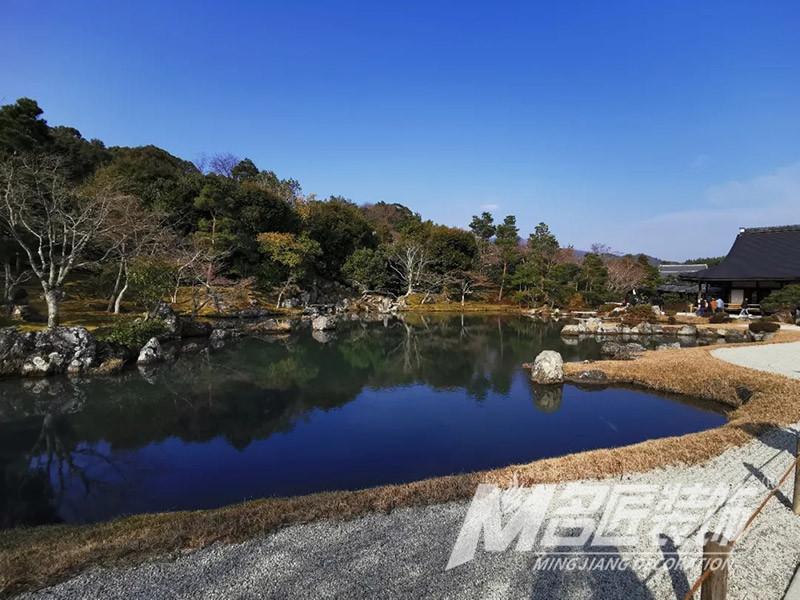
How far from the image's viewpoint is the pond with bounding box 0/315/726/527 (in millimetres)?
6832

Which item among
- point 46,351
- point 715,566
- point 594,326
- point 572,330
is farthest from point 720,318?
point 46,351

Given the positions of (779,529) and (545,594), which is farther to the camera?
(779,529)

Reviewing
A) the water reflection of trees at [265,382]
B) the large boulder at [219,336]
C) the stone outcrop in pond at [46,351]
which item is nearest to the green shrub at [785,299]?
the water reflection of trees at [265,382]

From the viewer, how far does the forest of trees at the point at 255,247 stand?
21984 mm

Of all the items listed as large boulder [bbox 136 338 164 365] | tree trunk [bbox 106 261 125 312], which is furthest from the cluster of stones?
tree trunk [bbox 106 261 125 312]

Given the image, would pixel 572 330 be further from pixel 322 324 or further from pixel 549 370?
pixel 322 324

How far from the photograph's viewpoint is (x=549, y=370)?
Answer: 12852 millimetres

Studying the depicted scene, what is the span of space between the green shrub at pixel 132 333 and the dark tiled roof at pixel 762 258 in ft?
101

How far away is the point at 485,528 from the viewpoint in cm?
434

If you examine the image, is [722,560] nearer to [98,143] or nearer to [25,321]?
[25,321]

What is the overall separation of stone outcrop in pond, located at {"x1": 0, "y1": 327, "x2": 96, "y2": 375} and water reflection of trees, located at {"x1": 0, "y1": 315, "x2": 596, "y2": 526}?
589mm

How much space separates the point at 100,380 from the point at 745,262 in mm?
34731

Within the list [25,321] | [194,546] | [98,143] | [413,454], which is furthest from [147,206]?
[194,546]

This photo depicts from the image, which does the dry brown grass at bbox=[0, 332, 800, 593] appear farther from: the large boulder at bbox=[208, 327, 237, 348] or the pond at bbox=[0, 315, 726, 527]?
the large boulder at bbox=[208, 327, 237, 348]
